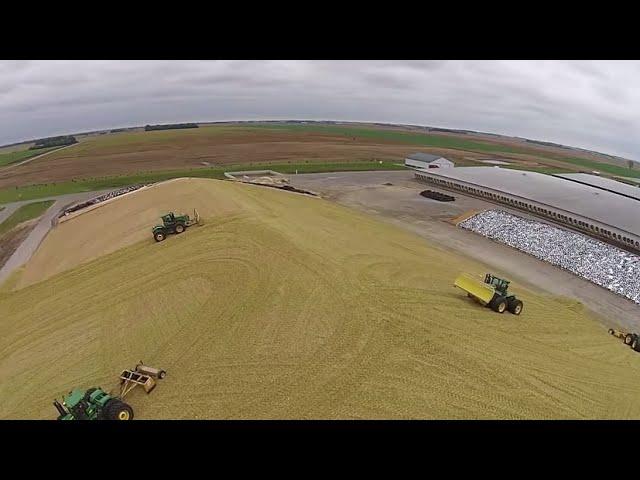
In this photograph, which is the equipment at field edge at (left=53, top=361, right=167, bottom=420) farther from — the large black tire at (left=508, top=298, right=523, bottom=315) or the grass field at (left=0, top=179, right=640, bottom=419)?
the large black tire at (left=508, top=298, right=523, bottom=315)

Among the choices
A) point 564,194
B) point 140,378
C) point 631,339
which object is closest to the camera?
point 140,378

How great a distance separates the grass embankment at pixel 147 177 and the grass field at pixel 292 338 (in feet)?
101

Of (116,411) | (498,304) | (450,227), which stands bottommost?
(116,411)

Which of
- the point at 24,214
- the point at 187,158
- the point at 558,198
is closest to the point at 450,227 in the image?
the point at 558,198

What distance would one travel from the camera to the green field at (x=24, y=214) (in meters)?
30.8

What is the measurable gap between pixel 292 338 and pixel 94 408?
175 inches

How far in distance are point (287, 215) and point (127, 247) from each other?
22.9ft

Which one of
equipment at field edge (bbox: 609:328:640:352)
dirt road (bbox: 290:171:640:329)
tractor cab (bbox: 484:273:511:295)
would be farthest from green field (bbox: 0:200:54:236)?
equipment at field edge (bbox: 609:328:640:352)

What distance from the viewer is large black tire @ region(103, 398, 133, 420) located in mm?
8141

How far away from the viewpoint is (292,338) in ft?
34.1

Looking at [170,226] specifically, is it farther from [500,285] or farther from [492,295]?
[500,285]

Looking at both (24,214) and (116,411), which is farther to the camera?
(24,214)

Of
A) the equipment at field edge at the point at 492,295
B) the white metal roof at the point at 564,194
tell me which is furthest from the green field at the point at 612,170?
the equipment at field edge at the point at 492,295

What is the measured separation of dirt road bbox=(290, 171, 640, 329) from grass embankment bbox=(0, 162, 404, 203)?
6.48m
